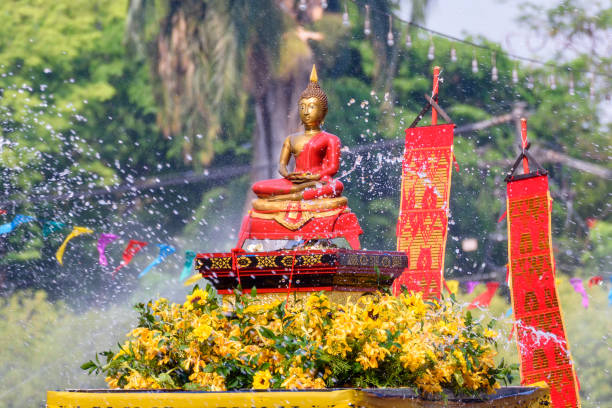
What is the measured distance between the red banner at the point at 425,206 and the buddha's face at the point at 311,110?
1.46 meters

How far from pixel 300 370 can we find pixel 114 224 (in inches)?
521

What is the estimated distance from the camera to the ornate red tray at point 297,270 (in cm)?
501

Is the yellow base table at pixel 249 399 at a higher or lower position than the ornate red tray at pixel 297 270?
lower

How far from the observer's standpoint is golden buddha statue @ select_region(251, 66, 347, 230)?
6387mm

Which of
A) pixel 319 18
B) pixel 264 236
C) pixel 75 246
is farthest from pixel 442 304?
pixel 319 18

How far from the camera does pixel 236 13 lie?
55.5 ft

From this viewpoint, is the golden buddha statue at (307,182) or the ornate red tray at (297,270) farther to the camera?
the golden buddha statue at (307,182)

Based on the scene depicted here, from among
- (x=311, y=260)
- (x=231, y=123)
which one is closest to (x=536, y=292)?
(x=311, y=260)

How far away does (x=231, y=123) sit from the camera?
55.4 feet

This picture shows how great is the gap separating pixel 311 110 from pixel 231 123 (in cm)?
1009

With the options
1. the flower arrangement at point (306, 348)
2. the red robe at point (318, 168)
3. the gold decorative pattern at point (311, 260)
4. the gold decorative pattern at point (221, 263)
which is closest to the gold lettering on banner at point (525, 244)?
the red robe at point (318, 168)

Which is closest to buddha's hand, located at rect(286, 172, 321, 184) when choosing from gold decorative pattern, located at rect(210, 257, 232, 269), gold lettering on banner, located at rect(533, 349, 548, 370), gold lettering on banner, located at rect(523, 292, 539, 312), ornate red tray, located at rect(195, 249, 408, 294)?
ornate red tray, located at rect(195, 249, 408, 294)

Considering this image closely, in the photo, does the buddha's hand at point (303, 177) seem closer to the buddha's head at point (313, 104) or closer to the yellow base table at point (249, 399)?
the buddha's head at point (313, 104)

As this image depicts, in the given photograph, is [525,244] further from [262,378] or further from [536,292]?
[262,378]
